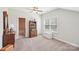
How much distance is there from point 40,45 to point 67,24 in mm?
988

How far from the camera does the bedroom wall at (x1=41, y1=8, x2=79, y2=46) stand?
3189 millimetres

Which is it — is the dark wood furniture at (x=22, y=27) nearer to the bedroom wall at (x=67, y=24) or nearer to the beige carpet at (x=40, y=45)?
the beige carpet at (x=40, y=45)

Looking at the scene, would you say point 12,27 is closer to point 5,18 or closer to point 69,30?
point 5,18

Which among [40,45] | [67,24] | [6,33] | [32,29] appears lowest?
[40,45]

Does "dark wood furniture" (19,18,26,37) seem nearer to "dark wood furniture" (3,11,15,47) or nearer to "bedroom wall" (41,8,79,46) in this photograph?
"dark wood furniture" (3,11,15,47)

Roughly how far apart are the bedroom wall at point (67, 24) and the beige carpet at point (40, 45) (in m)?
0.20

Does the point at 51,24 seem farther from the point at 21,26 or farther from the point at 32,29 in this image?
the point at 21,26

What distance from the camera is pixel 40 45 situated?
3.44m

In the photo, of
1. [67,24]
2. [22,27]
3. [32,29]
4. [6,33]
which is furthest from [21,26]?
[67,24]

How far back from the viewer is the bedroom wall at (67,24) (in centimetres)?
319

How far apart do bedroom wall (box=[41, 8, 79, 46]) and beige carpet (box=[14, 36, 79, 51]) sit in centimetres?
20

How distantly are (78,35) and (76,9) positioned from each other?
2.36 ft
